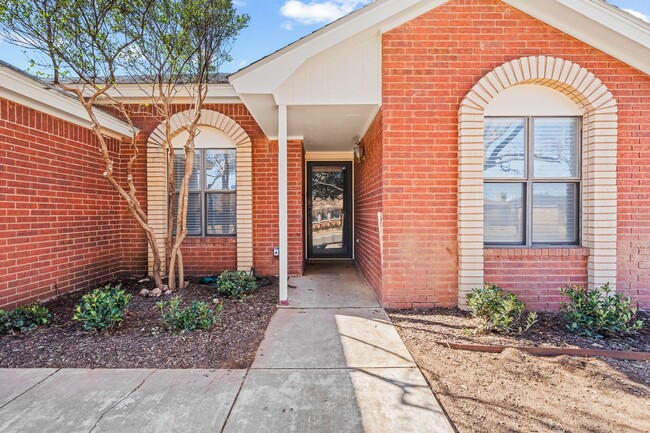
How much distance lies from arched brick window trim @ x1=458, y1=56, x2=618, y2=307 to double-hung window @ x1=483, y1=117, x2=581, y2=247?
179mm

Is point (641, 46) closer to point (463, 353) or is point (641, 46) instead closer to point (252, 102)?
point (463, 353)

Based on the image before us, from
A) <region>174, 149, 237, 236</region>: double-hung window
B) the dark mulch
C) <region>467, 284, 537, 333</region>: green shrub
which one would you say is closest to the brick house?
<region>467, 284, 537, 333</region>: green shrub

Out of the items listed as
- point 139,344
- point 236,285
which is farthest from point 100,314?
point 236,285

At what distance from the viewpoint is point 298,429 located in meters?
1.99

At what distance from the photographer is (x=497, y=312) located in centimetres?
344

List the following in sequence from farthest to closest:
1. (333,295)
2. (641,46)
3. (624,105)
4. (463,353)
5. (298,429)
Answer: (333,295) < (624,105) < (641,46) < (463,353) < (298,429)

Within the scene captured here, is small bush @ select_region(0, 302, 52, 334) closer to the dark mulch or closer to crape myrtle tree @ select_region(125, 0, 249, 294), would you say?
the dark mulch

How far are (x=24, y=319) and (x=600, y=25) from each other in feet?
24.8

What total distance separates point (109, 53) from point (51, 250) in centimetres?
290

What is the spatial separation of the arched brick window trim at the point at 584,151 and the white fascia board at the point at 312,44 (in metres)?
1.44

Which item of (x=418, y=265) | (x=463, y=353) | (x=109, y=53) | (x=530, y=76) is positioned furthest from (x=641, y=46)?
(x=109, y=53)

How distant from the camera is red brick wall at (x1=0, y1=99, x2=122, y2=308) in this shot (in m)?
3.92

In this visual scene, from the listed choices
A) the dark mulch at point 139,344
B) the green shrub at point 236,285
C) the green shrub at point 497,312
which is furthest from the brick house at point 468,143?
the dark mulch at point 139,344

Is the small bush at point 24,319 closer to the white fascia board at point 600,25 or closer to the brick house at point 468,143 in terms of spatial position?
the brick house at point 468,143
